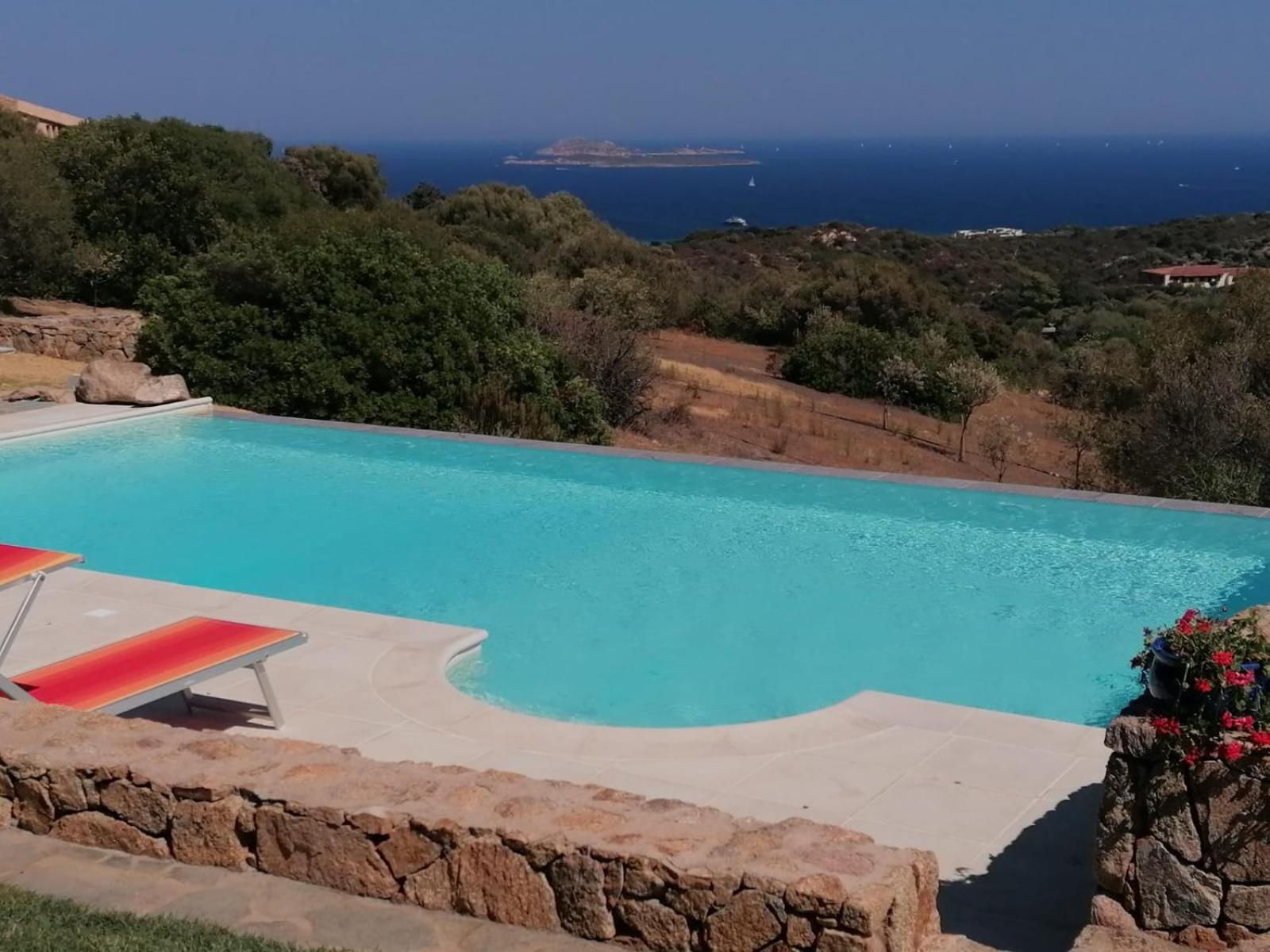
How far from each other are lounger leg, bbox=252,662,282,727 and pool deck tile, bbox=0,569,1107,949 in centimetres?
7

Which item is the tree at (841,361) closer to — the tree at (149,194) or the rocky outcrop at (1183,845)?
the tree at (149,194)

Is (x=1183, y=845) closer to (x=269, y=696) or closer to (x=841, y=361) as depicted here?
(x=269, y=696)

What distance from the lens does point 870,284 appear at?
34125mm

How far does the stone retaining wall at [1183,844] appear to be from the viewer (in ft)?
11.8

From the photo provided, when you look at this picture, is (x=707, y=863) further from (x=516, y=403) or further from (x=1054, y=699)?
(x=516, y=403)

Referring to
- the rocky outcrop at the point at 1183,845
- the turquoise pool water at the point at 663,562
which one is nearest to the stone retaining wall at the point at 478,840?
the rocky outcrop at the point at 1183,845

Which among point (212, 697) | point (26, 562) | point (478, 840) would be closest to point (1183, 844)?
point (478, 840)

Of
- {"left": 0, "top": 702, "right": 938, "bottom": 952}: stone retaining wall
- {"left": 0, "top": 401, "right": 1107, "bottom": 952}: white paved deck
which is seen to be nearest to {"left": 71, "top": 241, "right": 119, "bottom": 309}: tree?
{"left": 0, "top": 401, "right": 1107, "bottom": 952}: white paved deck

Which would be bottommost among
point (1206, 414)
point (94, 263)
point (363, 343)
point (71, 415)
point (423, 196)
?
point (71, 415)

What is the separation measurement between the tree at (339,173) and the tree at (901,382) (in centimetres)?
1871

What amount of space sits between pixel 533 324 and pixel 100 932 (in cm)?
1566

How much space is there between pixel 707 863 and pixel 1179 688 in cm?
131

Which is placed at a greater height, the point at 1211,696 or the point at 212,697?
the point at 1211,696

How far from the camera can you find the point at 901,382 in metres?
24.7
